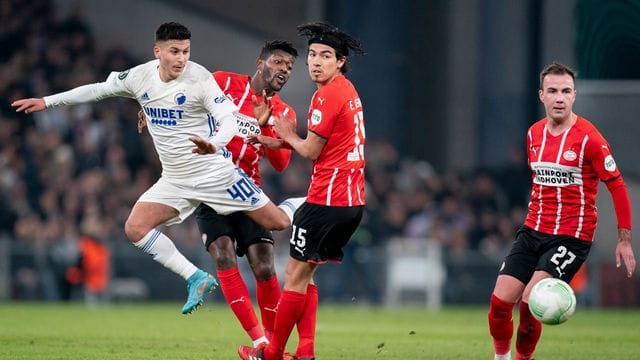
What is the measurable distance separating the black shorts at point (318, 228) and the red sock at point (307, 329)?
548 millimetres

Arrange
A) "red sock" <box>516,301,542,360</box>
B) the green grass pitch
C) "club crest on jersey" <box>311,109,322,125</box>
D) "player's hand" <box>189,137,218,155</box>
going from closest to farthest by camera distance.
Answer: "club crest on jersey" <box>311,109,322,125</box> < "player's hand" <box>189,137,218,155</box> < "red sock" <box>516,301,542,360</box> < the green grass pitch

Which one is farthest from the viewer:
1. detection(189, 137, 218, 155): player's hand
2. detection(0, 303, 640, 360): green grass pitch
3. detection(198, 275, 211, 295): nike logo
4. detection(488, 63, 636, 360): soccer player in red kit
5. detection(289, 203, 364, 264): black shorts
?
detection(0, 303, 640, 360): green grass pitch

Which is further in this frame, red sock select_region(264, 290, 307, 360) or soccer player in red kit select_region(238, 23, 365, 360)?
red sock select_region(264, 290, 307, 360)

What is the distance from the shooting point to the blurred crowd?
19406 millimetres

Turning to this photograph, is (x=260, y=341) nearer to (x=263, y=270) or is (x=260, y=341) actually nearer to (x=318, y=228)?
(x=263, y=270)

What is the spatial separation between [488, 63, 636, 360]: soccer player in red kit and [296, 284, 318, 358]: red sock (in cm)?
129

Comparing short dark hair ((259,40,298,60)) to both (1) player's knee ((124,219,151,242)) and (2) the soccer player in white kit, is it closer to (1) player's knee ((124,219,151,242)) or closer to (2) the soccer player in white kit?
(2) the soccer player in white kit

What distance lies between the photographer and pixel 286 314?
859 cm

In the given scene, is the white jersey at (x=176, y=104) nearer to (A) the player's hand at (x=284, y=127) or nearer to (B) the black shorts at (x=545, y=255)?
(A) the player's hand at (x=284, y=127)

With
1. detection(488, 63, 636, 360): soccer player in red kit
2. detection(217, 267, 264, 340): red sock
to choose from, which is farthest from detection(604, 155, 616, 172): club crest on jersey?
detection(217, 267, 264, 340): red sock

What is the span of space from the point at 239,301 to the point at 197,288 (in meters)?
0.33

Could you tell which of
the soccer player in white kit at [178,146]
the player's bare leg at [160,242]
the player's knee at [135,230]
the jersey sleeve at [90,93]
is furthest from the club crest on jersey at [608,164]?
the jersey sleeve at [90,93]

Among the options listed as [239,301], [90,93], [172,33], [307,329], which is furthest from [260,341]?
[172,33]

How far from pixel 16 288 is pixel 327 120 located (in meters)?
11.3
